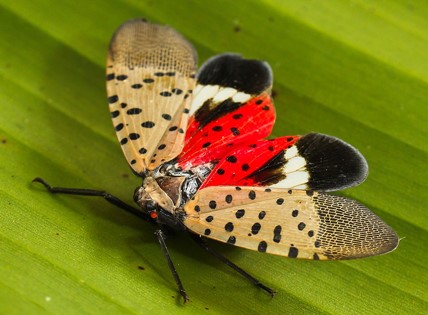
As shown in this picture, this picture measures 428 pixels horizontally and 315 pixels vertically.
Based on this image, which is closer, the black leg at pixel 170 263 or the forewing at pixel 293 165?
the black leg at pixel 170 263

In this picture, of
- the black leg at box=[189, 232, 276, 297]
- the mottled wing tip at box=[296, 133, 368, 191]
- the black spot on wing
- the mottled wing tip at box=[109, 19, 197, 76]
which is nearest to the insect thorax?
the black leg at box=[189, 232, 276, 297]

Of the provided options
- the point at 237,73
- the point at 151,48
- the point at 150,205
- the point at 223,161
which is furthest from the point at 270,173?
the point at 151,48

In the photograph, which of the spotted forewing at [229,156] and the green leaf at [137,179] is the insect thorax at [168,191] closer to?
the spotted forewing at [229,156]

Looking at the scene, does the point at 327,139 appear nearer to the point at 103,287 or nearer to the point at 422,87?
the point at 422,87

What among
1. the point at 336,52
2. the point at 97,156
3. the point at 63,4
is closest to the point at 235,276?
the point at 97,156

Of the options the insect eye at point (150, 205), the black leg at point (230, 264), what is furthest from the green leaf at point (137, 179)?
the insect eye at point (150, 205)

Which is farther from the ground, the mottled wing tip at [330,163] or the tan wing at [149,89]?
the mottled wing tip at [330,163]
